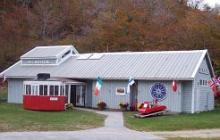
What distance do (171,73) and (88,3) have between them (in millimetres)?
39879

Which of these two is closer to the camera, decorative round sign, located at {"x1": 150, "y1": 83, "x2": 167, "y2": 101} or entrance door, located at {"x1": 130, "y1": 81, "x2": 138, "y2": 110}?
decorative round sign, located at {"x1": 150, "y1": 83, "x2": 167, "y2": 101}

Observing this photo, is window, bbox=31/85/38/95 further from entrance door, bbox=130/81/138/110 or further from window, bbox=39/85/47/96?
entrance door, bbox=130/81/138/110

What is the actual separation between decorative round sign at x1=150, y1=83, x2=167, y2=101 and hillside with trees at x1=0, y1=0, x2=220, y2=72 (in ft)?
44.6

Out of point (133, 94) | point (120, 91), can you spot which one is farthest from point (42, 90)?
point (133, 94)

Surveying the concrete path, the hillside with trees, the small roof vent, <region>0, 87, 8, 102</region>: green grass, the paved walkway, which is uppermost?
the hillside with trees

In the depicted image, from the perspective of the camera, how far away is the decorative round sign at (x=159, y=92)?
3844 centimetres

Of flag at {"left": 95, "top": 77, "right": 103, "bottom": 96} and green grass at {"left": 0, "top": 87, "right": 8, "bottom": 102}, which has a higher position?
flag at {"left": 95, "top": 77, "right": 103, "bottom": 96}

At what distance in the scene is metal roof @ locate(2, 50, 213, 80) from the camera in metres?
38.7

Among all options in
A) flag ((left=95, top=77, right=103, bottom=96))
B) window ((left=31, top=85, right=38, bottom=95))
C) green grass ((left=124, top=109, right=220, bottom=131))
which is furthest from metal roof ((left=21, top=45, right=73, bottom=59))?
green grass ((left=124, top=109, right=220, bottom=131))

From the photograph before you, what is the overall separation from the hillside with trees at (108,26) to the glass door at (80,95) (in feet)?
44.6

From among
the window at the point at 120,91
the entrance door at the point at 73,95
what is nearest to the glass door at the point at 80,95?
the entrance door at the point at 73,95

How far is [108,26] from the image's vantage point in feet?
205

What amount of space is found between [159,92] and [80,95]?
7.74 meters

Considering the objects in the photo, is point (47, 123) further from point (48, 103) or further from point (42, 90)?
point (42, 90)
